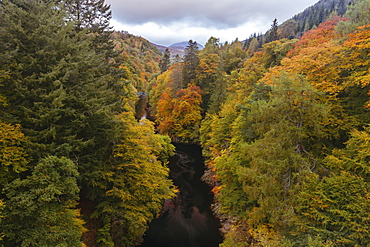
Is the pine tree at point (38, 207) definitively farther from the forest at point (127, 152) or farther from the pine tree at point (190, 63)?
the pine tree at point (190, 63)

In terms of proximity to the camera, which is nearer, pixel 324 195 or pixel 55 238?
pixel 55 238

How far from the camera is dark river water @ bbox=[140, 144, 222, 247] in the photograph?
48.3ft

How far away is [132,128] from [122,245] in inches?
292

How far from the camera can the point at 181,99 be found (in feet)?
108

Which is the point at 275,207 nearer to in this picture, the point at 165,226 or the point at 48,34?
the point at 165,226

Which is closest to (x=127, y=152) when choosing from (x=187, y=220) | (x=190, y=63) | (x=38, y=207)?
(x=38, y=207)

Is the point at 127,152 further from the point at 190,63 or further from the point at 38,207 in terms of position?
the point at 190,63

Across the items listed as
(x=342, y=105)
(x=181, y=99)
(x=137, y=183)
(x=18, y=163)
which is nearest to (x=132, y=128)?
(x=137, y=183)

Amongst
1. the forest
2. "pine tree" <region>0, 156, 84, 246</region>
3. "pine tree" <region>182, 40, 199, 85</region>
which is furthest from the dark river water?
"pine tree" <region>182, 40, 199, 85</region>

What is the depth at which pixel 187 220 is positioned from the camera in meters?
17.1

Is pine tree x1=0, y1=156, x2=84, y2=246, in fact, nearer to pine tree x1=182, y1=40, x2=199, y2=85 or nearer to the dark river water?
the dark river water

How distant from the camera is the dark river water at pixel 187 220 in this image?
14711 mm

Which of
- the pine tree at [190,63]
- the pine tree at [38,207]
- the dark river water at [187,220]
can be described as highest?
the pine tree at [190,63]

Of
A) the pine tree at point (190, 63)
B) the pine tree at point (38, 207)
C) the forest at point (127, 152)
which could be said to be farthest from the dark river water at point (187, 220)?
the pine tree at point (190, 63)
